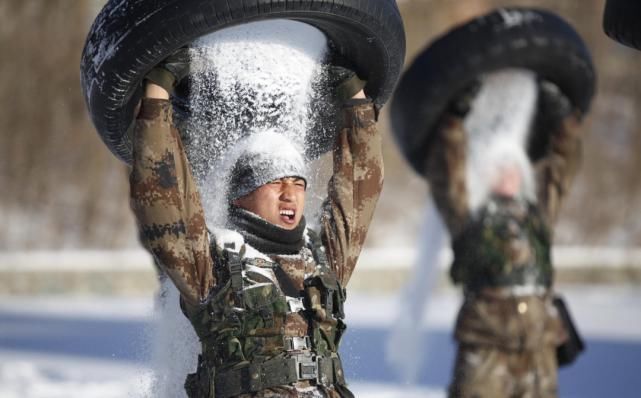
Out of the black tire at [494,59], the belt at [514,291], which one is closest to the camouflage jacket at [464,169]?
the black tire at [494,59]

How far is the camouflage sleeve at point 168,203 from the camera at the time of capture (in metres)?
3.01

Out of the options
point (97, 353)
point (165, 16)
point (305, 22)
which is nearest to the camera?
point (165, 16)

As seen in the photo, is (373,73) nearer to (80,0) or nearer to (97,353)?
(97,353)

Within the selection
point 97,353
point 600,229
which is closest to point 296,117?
point 97,353

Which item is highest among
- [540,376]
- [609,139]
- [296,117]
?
[609,139]

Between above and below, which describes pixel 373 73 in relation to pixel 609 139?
below

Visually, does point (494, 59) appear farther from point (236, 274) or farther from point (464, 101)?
point (236, 274)

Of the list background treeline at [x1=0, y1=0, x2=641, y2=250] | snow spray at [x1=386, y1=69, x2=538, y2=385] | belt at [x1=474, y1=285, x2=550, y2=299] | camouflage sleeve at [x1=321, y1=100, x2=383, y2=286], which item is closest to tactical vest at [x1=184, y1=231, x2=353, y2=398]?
camouflage sleeve at [x1=321, y1=100, x2=383, y2=286]

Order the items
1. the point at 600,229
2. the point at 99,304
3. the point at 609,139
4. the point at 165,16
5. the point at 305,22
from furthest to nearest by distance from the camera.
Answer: the point at 609,139 < the point at 600,229 < the point at 99,304 < the point at 305,22 < the point at 165,16

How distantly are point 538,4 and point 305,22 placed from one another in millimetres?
19817

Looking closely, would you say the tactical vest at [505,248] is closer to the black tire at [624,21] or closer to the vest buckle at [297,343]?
the black tire at [624,21]

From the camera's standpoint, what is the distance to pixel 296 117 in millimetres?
3367

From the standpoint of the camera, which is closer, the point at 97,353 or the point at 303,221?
the point at 303,221

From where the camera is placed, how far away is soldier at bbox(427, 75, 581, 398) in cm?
545
